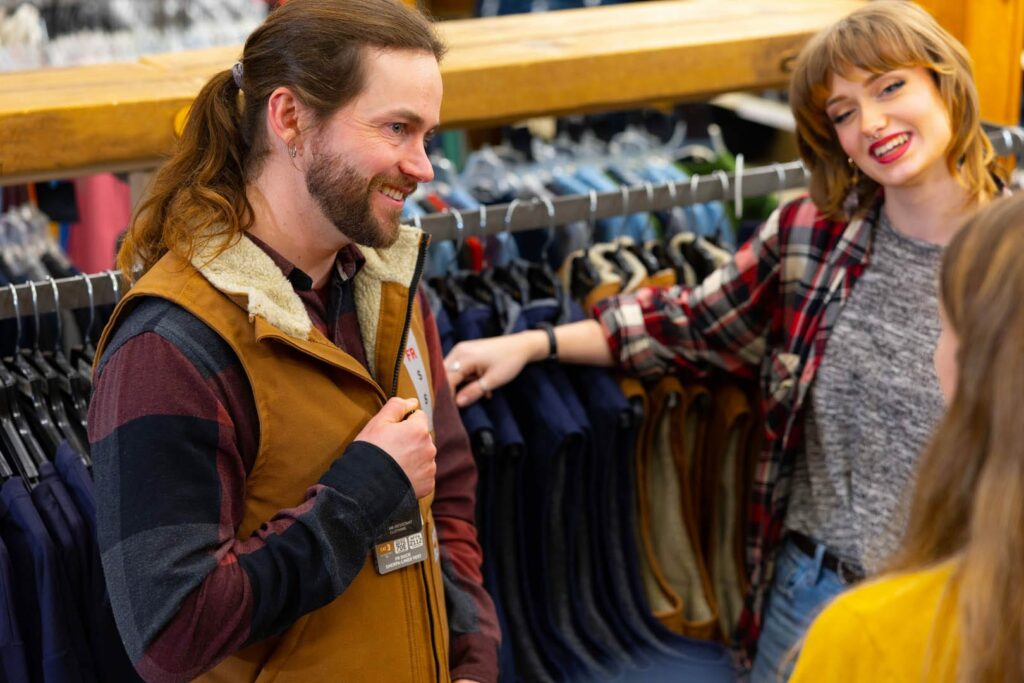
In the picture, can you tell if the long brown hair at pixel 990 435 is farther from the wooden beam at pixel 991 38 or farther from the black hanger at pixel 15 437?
the wooden beam at pixel 991 38

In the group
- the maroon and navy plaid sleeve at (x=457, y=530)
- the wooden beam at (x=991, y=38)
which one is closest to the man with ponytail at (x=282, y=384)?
the maroon and navy plaid sleeve at (x=457, y=530)

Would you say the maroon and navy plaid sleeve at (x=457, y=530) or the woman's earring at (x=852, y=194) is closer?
the maroon and navy plaid sleeve at (x=457, y=530)

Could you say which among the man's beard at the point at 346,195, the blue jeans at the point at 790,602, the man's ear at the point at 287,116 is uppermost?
the man's ear at the point at 287,116

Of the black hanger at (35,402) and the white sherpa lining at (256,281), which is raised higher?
the white sherpa lining at (256,281)

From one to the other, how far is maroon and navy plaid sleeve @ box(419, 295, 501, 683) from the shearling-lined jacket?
0.40ft

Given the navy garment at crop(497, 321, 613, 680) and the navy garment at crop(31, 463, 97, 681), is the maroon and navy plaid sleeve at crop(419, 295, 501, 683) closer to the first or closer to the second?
the navy garment at crop(497, 321, 613, 680)

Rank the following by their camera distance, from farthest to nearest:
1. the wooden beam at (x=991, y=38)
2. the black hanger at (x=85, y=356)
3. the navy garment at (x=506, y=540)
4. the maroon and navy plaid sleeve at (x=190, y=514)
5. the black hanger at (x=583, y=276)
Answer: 1. the wooden beam at (x=991, y=38)
2. the black hanger at (x=583, y=276)
3. the navy garment at (x=506, y=540)
4. the black hanger at (x=85, y=356)
5. the maroon and navy plaid sleeve at (x=190, y=514)

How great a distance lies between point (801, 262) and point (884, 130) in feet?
0.89

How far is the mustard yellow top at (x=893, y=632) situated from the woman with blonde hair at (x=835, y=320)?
2.32 feet

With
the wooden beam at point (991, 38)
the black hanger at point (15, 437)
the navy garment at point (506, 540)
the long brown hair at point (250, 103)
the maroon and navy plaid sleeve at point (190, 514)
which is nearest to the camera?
the maroon and navy plaid sleeve at point (190, 514)

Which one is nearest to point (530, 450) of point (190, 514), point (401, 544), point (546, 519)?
point (546, 519)

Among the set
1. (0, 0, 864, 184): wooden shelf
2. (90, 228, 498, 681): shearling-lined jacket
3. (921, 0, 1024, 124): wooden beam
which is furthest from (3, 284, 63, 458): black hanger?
(921, 0, 1024, 124): wooden beam

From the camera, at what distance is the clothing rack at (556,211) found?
174 cm

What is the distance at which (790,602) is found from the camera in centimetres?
210
